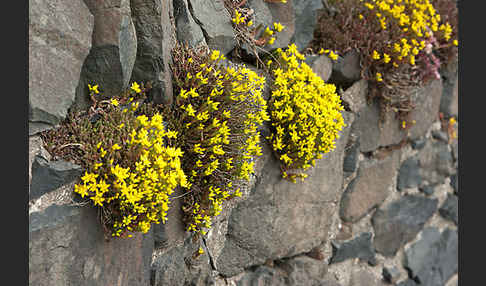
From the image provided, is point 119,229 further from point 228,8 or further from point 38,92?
point 228,8

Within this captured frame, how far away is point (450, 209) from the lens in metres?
5.20

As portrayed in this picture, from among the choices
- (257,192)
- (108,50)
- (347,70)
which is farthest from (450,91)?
(108,50)

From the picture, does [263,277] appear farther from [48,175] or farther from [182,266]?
[48,175]

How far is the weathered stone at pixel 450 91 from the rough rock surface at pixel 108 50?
364 cm

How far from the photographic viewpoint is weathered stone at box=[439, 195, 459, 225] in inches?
201

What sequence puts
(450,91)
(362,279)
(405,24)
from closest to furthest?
(405,24) → (362,279) → (450,91)

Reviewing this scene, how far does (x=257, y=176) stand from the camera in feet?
9.57

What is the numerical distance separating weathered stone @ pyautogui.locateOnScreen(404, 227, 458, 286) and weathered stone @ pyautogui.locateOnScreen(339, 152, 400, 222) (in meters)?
0.85

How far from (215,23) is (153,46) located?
556 millimetres

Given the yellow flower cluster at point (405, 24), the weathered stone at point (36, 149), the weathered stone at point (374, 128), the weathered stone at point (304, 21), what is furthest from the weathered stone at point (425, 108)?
the weathered stone at point (36, 149)

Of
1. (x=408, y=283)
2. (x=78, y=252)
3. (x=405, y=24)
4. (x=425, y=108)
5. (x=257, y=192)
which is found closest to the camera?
(x=78, y=252)

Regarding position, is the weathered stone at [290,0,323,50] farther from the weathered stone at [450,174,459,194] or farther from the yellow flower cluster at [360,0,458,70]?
the weathered stone at [450,174,459,194]

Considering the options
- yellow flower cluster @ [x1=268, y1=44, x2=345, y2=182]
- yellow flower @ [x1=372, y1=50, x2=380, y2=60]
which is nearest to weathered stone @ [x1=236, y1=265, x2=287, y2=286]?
yellow flower cluster @ [x1=268, y1=44, x2=345, y2=182]

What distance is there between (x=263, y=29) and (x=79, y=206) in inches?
62.5
